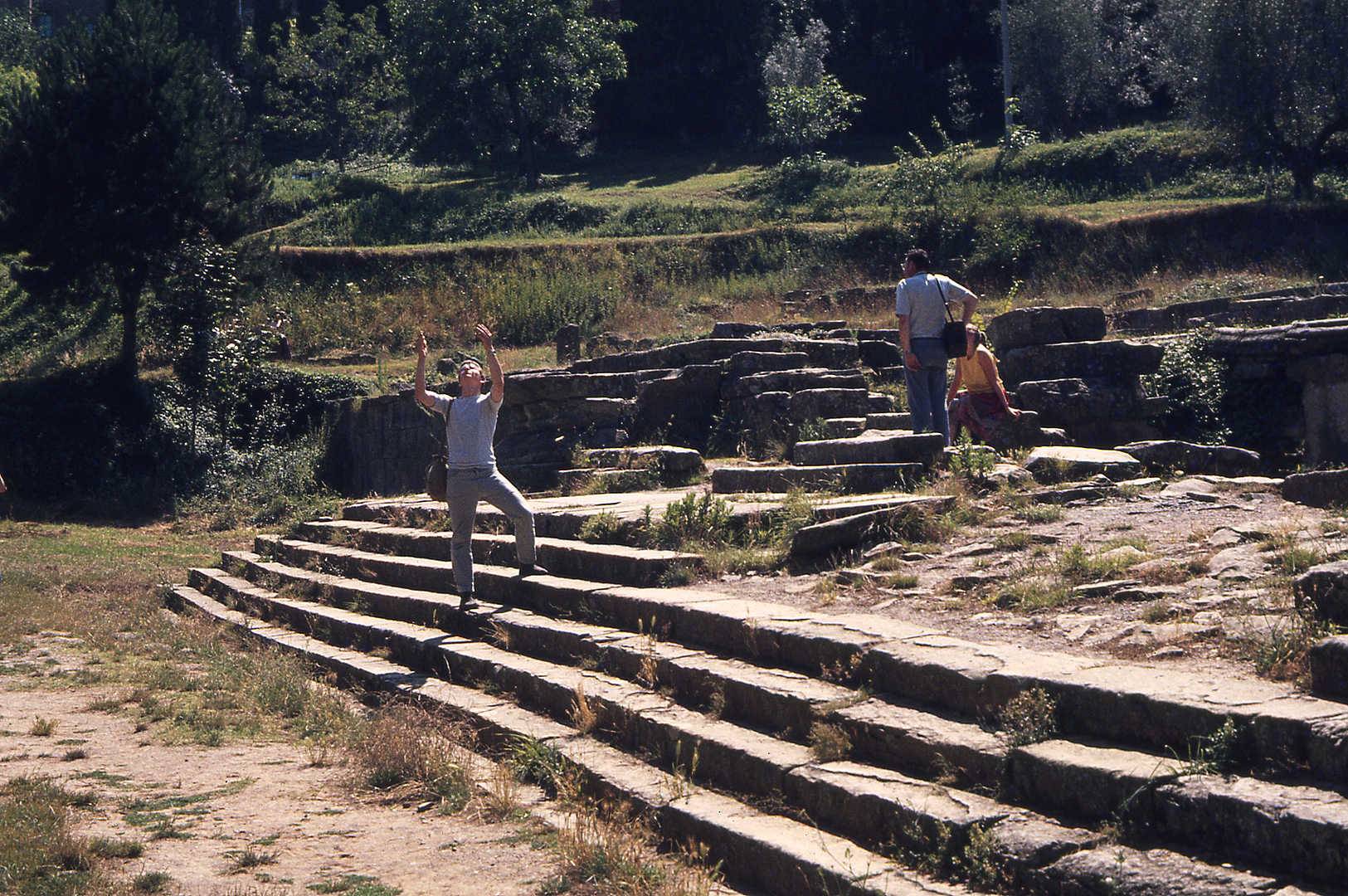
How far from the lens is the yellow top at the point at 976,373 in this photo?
32.8 feet

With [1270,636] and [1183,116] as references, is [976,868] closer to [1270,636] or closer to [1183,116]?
[1270,636]

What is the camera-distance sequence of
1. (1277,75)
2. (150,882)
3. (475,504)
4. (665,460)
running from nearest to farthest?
(150,882), (475,504), (665,460), (1277,75)

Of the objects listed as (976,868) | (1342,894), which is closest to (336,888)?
(976,868)

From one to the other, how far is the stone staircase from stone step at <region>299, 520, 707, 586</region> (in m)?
0.03

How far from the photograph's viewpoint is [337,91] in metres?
44.2

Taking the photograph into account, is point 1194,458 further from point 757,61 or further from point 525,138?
point 757,61

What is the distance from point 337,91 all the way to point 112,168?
983 inches

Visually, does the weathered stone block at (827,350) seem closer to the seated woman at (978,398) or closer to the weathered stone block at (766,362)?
the weathered stone block at (766,362)

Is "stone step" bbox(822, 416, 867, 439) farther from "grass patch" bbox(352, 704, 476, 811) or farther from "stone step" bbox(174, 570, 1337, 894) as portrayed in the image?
"grass patch" bbox(352, 704, 476, 811)

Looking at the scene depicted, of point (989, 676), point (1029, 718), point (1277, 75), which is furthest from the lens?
point (1277, 75)

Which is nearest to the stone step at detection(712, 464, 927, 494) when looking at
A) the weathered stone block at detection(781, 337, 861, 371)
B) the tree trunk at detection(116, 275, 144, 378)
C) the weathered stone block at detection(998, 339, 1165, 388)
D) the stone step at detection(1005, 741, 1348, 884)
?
the weathered stone block at detection(998, 339, 1165, 388)

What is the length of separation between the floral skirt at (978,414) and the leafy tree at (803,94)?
30.8 meters

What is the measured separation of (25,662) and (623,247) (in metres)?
21.1

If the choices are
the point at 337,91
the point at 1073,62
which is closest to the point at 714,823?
the point at 1073,62
